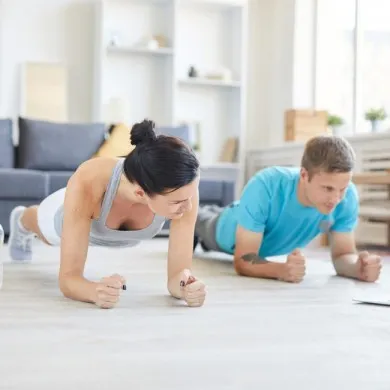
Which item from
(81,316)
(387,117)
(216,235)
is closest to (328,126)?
(387,117)

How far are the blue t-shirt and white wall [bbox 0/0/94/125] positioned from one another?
13.4 feet

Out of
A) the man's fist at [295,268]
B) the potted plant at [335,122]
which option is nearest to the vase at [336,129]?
Result: the potted plant at [335,122]

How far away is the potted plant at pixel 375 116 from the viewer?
5.59 metres

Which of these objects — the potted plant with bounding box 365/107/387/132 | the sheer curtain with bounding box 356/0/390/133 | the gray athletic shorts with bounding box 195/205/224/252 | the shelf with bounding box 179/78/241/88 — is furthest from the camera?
the shelf with bounding box 179/78/241/88

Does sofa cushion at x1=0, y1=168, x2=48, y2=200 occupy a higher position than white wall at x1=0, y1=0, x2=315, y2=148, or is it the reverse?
white wall at x1=0, y1=0, x2=315, y2=148

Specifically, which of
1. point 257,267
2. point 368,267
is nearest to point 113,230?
point 257,267

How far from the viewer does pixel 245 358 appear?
1438 millimetres

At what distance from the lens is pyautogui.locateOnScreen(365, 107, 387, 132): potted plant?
Result: 220 inches

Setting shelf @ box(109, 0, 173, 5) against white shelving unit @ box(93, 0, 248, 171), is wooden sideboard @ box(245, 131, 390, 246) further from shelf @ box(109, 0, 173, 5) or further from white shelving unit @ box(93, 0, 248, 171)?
shelf @ box(109, 0, 173, 5)

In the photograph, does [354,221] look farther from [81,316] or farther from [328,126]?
[328,126]

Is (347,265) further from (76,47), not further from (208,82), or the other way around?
(76,47)

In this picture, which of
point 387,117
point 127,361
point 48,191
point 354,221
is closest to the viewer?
point 127,361

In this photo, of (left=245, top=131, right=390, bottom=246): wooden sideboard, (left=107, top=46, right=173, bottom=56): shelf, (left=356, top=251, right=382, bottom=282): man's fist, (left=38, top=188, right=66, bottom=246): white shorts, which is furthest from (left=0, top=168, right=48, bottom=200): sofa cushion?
(left=356, top=251, right=382, bottom=282): man's fist

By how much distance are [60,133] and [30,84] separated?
80 centimetres
